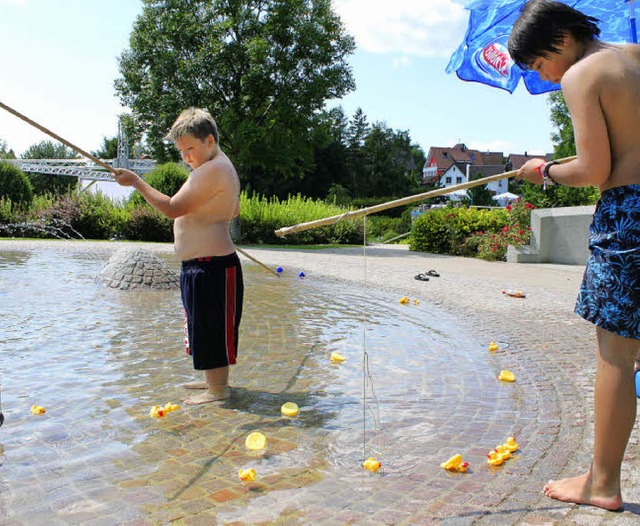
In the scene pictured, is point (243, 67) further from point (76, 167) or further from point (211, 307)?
point (76, 167)

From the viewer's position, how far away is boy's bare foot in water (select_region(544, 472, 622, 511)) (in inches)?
99.8

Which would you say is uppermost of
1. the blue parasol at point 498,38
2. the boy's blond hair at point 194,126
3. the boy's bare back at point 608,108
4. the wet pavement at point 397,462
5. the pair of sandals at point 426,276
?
the blue parasol at point 498,38

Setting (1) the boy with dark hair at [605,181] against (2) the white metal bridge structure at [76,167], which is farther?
(2) the white metal bridge structure at [76,167]

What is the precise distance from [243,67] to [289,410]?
21.7 metres

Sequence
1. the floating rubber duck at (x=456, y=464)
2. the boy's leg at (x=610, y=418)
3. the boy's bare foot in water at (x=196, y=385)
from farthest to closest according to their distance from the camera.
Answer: the boy's bare foot in water at (x=196, y=385) < the floating rubber duck at (x=456, y=464) < the boy's leg at (x=610, y=418)

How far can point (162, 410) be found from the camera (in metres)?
3.78

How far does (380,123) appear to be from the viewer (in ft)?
249

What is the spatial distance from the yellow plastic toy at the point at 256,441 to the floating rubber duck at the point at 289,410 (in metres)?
0.52

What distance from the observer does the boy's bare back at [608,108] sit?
2.34 metres

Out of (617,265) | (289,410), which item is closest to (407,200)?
(617,265)

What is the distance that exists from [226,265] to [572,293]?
767 centimetres

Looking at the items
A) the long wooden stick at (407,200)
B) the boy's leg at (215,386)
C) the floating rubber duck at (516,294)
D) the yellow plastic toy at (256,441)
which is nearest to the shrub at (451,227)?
the floating rubber duck at (516,294)

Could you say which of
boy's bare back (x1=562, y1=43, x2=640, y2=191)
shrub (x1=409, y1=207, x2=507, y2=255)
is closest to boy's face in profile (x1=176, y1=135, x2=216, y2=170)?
boy's bare back (x1=562, y1=43, x2=640, y2=191)

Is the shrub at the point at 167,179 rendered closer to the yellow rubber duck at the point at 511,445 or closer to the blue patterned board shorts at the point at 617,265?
the yellow rubber duck at the point at 511,445
